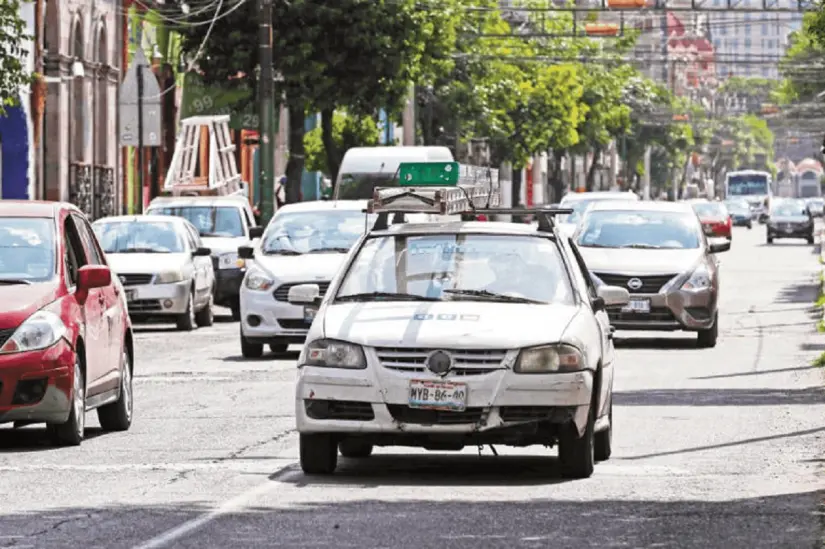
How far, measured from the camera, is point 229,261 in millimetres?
35344

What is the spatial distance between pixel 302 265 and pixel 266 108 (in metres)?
21.1

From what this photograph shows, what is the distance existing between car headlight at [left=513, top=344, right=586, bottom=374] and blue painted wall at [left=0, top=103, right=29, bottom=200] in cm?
3487

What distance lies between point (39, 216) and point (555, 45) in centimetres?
7893

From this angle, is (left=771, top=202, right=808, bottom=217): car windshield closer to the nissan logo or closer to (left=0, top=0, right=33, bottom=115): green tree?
(left=0, top=0, right=33, bottom=115): green tree

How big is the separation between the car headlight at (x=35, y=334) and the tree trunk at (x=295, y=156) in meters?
38.6

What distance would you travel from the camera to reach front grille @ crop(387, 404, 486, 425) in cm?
1295

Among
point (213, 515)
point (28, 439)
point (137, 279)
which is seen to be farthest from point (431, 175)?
point (137, 279)

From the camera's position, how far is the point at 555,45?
310 ft

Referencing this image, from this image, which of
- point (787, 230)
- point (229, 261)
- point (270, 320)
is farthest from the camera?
point (787, 230)

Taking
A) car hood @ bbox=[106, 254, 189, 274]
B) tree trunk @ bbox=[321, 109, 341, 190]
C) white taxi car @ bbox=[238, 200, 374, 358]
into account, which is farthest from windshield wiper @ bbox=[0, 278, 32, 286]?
tree trunk @ bbox=[321, 109, 341, 190]

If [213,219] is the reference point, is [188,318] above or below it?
below

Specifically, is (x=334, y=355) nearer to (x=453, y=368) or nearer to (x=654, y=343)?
(x=453, y=368)

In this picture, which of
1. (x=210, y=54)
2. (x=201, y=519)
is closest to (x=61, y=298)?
(x=201, y=519)

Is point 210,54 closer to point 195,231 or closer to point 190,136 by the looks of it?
point 190,136
